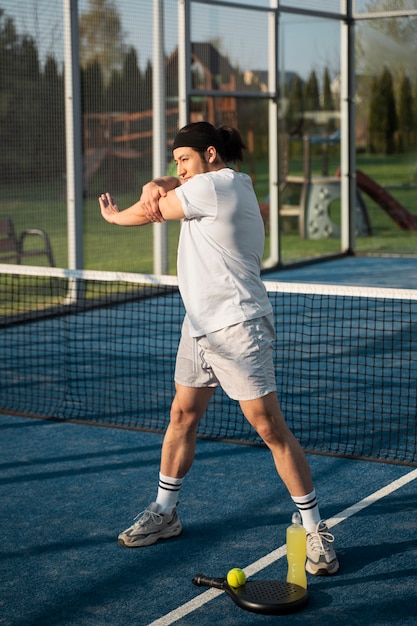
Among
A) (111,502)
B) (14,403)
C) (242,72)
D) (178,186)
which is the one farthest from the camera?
(242,72)

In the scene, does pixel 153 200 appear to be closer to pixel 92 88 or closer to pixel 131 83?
pixel 92 88

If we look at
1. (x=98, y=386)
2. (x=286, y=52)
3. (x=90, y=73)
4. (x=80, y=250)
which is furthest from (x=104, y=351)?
(x=286, y=52)

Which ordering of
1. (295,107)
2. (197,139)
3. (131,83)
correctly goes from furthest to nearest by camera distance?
(295,107)
(131,83)
(197,139)

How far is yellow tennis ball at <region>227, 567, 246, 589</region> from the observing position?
4.46 m

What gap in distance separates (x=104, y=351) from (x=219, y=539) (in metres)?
4.92

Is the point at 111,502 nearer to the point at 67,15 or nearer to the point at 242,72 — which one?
the point at 67,15

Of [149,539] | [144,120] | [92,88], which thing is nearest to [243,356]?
[149,539]

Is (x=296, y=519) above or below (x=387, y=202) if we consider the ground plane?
below

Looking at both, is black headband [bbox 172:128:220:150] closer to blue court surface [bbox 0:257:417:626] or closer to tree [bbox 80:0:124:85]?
blue court surface [bbox 0:257:417:626]

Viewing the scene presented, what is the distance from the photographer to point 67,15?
11789 mm

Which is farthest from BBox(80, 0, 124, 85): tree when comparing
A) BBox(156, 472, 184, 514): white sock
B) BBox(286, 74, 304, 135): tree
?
BBox(156, 472, 184, 514): white sock

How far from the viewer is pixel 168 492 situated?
5168 mm

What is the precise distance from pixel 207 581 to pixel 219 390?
13.0ft

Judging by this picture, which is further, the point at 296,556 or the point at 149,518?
the point at 149,518
